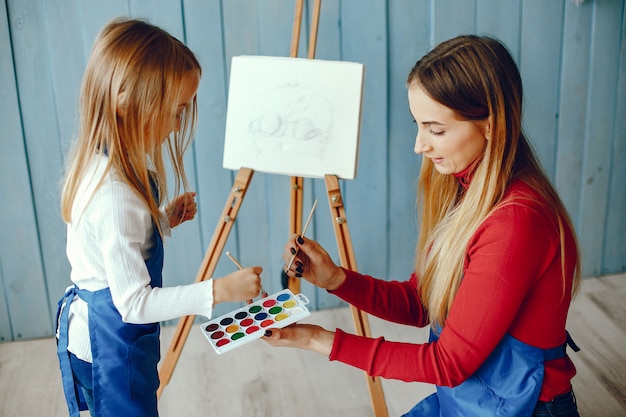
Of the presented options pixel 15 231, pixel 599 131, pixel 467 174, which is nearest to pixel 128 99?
pixel 467 174

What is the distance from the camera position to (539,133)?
274cm

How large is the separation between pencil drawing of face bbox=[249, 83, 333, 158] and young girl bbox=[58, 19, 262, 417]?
639mm

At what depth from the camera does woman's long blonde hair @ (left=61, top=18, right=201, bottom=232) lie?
136cm

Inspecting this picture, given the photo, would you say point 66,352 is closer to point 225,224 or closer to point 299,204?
point 225,224

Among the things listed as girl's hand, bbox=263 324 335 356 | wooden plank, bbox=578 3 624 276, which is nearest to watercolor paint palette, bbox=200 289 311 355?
girl's hand, bbox=263 324 335 356

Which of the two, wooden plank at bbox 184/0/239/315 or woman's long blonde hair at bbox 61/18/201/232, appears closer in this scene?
woman's long blonde hair at bbox 61/18/201/232

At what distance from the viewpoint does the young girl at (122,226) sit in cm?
135

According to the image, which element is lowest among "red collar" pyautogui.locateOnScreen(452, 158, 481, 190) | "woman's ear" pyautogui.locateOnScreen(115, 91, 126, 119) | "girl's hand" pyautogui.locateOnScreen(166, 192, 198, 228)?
"girl's hand" pyautogui.locateOnScreen(166, 192, 198, 228)

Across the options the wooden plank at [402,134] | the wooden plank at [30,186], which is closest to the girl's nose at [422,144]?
the wooden plank at [402,134]

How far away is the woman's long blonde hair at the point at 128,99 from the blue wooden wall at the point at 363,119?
1011 mm

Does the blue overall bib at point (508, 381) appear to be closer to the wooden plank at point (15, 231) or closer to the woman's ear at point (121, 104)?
the woman's ear at point (121, 104)

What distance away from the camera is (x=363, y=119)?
102 inches

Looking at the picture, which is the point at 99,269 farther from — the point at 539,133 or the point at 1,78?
the point at 539,133

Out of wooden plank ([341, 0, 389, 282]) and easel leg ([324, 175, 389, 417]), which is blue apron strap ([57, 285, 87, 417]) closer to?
easel leg ([324, 175, 389, 417])
